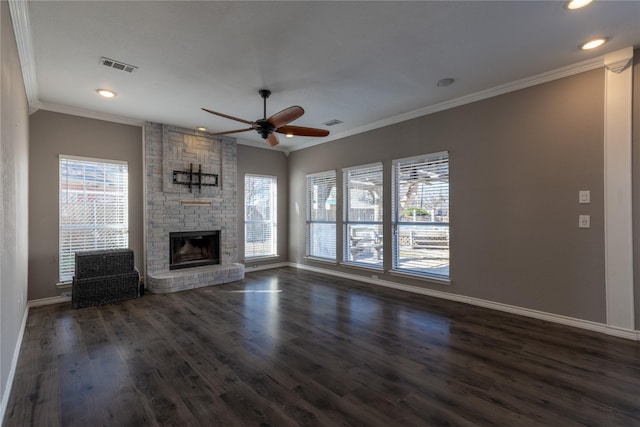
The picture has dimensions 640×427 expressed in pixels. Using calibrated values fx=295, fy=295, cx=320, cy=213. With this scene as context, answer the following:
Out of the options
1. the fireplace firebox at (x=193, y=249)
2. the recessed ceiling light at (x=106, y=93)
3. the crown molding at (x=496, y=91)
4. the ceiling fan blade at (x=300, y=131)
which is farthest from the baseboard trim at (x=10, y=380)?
the crown molding at (x=496, y=91)

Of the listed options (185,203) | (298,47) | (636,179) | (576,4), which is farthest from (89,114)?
(636,179)

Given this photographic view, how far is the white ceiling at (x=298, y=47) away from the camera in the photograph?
238 centimetres

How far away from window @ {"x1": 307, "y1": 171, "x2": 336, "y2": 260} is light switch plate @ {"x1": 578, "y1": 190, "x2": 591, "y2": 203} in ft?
12.8

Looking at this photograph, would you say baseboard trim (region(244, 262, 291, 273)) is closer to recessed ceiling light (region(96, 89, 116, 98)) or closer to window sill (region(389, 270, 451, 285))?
window sill (region(389, 270, 451, 285))

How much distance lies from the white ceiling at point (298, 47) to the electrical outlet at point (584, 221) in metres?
1.71

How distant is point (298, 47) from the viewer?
2.90 m

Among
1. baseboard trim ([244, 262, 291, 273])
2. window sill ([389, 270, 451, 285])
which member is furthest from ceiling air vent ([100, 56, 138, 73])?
window sill ([389, 270, 451, 285])

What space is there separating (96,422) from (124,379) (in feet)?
1.66

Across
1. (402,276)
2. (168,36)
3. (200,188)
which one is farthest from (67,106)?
(402,276)

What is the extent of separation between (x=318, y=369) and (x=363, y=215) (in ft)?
11.6

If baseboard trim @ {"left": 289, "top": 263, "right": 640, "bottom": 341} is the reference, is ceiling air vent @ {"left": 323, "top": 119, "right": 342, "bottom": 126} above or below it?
above

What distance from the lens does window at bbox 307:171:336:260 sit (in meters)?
6.25

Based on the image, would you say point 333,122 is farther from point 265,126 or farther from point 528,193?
point 528,193

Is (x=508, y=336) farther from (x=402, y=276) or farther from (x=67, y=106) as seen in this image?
(x=67, y=106)
